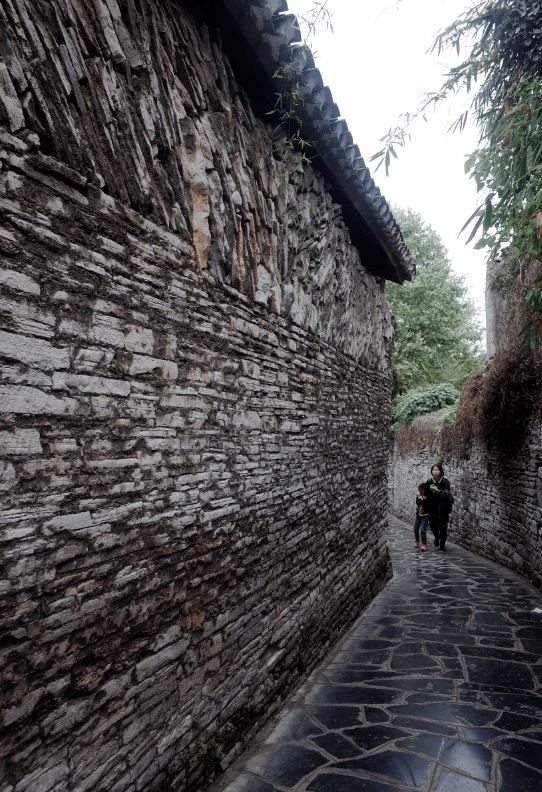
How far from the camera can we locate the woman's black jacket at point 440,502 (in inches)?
384

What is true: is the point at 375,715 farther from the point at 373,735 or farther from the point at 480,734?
the point at 480,734

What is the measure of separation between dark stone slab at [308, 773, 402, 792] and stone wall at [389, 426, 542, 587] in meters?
5.24

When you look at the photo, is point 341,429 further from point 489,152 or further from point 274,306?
point 489,152

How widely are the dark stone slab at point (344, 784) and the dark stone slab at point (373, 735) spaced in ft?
1.18

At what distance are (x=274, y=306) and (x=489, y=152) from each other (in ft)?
7.34

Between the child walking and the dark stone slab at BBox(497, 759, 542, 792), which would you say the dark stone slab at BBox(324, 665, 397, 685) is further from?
the child walking

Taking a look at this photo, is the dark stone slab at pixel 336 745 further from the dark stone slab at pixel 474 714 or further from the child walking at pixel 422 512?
the child walking at pixel 422 512

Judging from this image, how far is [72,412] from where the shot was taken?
199 centimetres

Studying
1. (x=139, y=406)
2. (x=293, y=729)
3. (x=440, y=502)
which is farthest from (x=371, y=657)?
(x=440, y=502)

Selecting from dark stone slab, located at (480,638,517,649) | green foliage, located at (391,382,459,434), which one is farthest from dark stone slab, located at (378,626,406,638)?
green foliage, located at (391,382,459,434)

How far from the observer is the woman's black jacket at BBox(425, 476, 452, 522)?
9.76 m

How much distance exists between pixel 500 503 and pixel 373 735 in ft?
21.3

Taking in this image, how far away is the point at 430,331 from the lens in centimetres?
2028

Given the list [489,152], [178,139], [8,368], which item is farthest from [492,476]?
[8,368]
